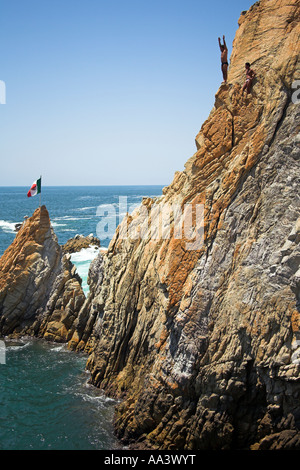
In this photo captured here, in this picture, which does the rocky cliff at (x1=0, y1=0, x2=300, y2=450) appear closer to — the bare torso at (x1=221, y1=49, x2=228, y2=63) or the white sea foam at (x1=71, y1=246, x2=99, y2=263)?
the bare torso at (x1=221, y1=49, x2=228, y2=63)

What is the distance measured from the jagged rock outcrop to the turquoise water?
2.89m

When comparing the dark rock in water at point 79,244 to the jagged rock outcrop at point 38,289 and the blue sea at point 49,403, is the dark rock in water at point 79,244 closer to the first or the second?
the jagged rock outcrop at point 38,289

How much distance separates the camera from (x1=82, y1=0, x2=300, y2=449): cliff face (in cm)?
1501

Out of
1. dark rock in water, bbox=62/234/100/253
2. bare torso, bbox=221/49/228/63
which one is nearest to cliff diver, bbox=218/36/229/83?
bare torso, bbox=221/49/228/63

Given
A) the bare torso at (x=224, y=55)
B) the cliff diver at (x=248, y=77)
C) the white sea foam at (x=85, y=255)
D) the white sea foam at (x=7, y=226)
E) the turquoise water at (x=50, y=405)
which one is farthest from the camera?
the white sea foam at (x=7, y=226)

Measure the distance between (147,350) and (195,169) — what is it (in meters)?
9.76

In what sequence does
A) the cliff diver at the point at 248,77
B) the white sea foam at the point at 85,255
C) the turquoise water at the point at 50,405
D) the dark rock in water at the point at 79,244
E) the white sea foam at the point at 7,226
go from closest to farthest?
the cliff diver at the point at 248,77 < the turquoise water at the point at 50,405 < the white sea foam at the point at 85,255 < the dark rock in water at the point at 79,244 < the white sea foam at the point at 7,226

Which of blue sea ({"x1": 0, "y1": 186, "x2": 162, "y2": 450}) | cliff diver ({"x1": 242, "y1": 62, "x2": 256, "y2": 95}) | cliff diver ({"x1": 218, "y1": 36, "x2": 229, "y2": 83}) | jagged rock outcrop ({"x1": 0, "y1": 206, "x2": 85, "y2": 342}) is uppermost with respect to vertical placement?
cliff diver ({"x1": 218, "y1": 36, "x2": 229, "y2": 83})

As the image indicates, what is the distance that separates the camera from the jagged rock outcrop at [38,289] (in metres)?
29.4

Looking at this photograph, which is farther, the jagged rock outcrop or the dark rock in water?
the dark rock in water

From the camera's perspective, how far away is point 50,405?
20.2 m

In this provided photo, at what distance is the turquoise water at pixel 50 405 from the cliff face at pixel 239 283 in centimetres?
168

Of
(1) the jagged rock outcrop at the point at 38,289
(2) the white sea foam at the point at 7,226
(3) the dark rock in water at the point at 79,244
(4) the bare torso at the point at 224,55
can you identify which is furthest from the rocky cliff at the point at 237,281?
(2) the white sea foam at the point at 7,226

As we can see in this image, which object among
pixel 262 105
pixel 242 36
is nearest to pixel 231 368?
pixel 262 105
